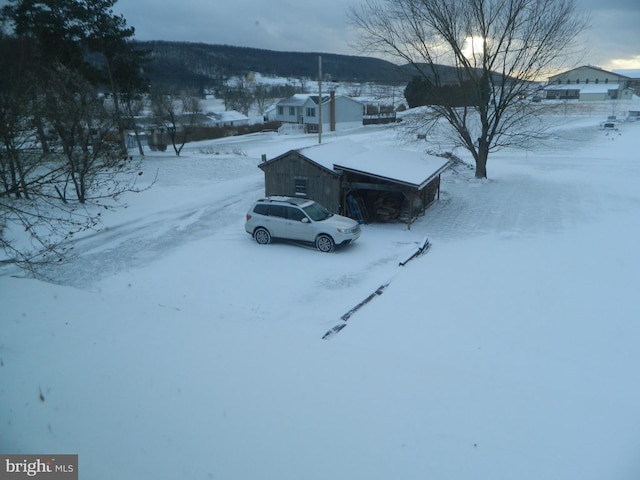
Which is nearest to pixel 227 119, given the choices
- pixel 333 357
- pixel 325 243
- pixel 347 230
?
pixel 325 243

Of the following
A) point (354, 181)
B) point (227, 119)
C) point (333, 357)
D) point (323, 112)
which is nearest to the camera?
point (333, 357)

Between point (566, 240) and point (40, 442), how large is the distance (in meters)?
16.3

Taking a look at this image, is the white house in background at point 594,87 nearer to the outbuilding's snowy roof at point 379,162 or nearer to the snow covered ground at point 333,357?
the outbuilding's snowy roof at point 379,162

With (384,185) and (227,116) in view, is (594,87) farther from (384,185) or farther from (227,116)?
(384,185)

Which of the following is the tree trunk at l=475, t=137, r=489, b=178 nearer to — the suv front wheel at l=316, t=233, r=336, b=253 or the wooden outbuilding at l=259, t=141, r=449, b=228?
the wooden outbuilding at l=259, t=141, r=449, b=228

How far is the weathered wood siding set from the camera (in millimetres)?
17828

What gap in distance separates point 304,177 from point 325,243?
4456 mm

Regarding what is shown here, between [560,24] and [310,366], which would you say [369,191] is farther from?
[560,24]

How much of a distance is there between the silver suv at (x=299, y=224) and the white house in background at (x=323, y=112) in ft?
154

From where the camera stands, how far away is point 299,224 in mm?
15125

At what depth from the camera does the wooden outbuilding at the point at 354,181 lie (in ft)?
56.9

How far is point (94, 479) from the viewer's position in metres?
5.46

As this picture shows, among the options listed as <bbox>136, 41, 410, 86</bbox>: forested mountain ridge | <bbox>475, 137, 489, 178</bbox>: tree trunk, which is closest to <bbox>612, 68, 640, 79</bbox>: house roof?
<bbox>136, 41, 410, 86</bbox>: forested mountain ridge

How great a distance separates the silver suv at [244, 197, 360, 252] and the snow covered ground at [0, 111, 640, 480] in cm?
60
